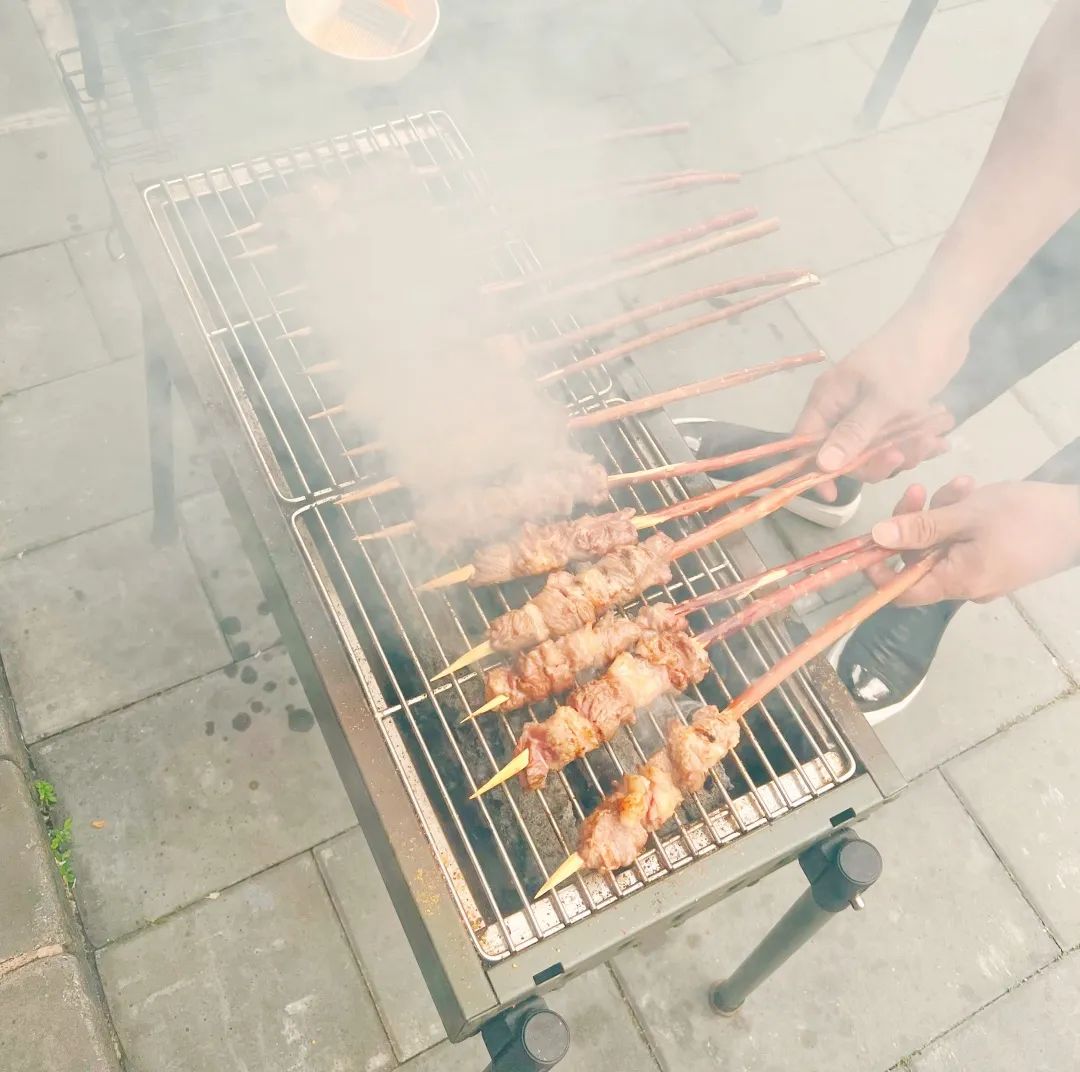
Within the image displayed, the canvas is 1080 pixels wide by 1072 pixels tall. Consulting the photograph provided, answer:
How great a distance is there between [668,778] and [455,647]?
2.44ft

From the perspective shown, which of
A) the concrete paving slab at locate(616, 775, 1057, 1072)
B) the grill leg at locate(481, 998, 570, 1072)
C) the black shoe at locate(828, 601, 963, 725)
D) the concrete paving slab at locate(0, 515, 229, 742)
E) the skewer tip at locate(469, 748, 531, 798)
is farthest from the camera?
the black shoe at locate(828, 601, 963, 725)

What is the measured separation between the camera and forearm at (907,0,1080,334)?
3.04 meters

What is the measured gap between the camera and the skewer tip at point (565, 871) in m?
2.23

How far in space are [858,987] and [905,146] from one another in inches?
219

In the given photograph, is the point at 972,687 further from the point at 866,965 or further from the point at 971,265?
the point at 971,265

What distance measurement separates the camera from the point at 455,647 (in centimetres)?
271

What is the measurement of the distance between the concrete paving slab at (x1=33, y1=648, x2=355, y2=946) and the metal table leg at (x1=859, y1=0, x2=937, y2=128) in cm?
554

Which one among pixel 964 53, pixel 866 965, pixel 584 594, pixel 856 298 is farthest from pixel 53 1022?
pixel 964 53

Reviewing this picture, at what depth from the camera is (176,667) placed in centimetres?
404

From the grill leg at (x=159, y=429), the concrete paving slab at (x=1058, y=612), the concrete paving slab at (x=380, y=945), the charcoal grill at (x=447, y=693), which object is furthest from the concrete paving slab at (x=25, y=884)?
the concrete paving slab at (x=1058, y=612)

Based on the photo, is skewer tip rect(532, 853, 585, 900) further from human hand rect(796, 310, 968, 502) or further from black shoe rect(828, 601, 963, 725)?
black shoe rect(828, 601, 963, 725)

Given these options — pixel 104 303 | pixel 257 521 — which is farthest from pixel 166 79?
pixel 257 521

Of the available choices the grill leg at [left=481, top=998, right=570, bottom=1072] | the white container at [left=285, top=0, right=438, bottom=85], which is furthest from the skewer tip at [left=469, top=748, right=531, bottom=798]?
the white container at [left=285, top=0, right=438, bottom=85]

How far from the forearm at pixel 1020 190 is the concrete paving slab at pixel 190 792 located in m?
3.19
